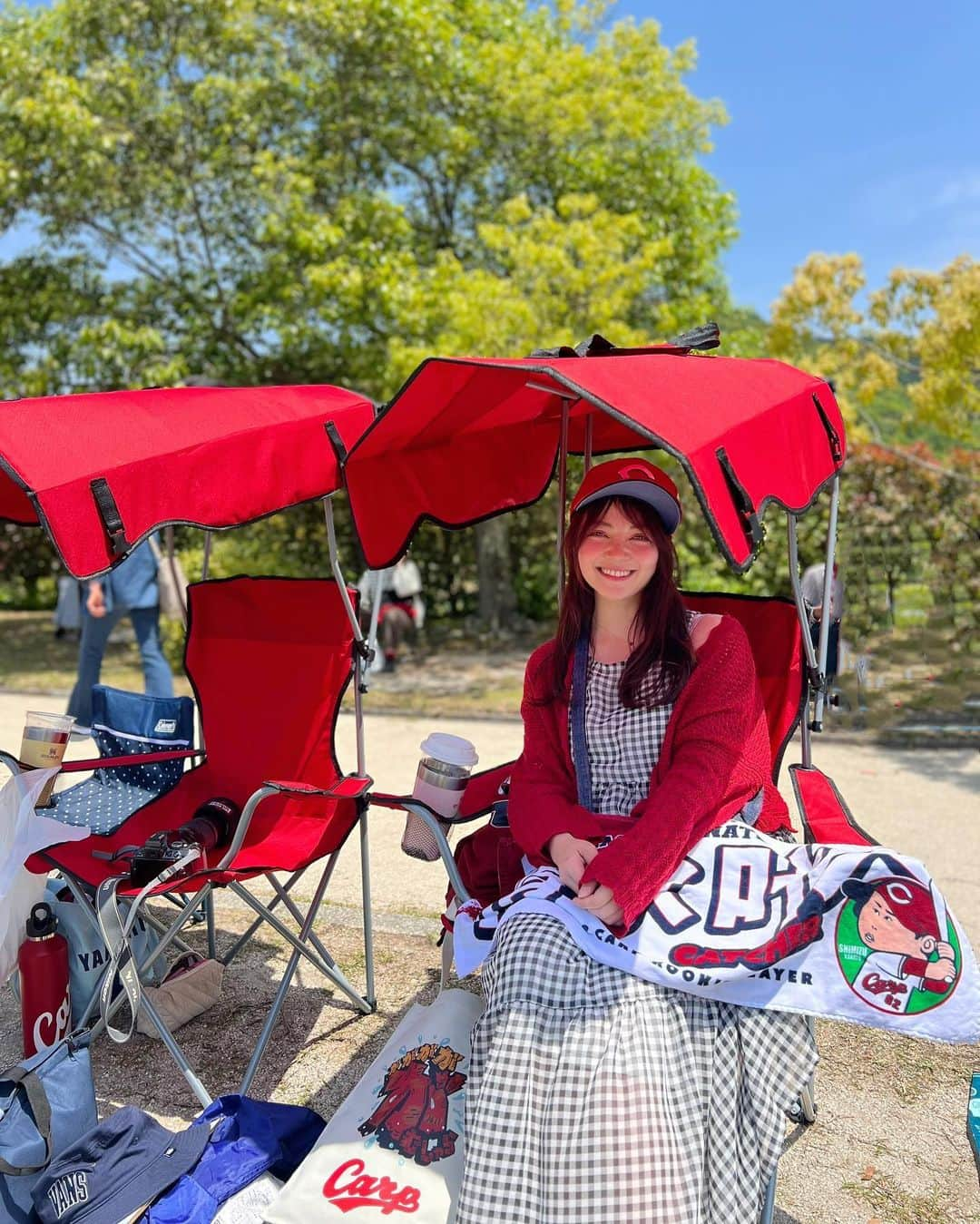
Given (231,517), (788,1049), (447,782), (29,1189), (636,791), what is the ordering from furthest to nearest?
1. (447,782)
2. (231,517)
3. (636,791)
4. (29,1189)
5. (788,1049)

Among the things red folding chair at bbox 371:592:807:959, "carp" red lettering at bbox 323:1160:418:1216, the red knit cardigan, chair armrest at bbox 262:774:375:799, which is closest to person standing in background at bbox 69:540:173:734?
chair armrest at bbox 262:774:375:799

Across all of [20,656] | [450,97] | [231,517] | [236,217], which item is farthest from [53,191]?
[231,517]

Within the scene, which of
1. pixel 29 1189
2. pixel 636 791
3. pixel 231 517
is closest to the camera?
pixel 29 1189

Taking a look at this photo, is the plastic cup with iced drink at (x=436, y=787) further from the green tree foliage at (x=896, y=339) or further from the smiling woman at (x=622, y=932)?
the green tree foliage at (x=896, y=339)

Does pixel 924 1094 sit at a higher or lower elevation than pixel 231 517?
lower

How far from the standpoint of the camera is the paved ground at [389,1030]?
2.42 meters

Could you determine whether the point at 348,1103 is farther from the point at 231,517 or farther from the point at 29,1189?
the point at 231,517

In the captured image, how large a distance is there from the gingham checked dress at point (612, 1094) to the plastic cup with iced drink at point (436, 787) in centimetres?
81

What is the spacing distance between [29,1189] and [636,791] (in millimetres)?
1526

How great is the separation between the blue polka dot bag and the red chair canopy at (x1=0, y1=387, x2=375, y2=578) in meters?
0.93

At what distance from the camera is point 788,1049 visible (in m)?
2.05

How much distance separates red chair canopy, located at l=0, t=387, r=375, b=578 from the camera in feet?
7.60

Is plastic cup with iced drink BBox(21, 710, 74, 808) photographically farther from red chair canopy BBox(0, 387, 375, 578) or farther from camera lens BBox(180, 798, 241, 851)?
red chair canopy BBox(0, 387, 375, 578)

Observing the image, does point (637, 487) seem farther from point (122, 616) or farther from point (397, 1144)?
point (122, 616)
